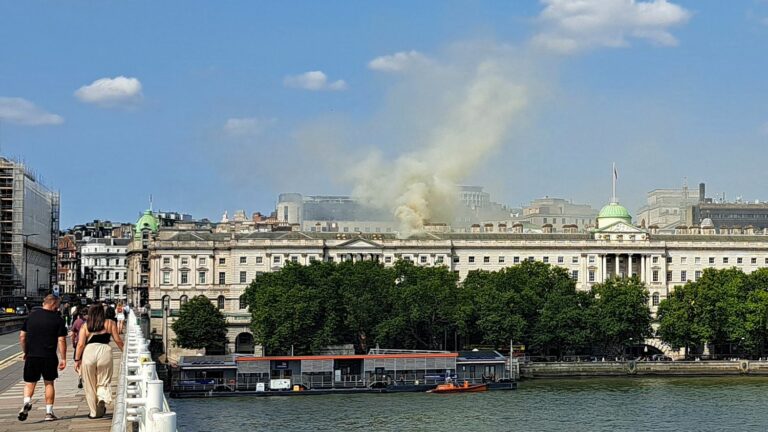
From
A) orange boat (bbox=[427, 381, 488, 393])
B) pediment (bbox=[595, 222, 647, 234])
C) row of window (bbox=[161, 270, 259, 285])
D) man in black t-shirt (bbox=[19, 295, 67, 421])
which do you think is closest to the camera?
man in black t-shirt (bbox=[19, 295, 67, 421])

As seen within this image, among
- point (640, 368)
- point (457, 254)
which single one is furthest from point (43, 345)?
point (457, 254)

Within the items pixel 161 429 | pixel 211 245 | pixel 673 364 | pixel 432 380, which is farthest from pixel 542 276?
pixel 161 429

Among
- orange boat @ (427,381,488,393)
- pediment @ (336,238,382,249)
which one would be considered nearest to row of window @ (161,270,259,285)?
pediment @ (336,238,382,249)

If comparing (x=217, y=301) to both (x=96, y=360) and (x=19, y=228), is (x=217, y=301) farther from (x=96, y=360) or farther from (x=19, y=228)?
(x=96, y=360)

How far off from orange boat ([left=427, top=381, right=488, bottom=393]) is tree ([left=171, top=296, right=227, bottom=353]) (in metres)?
34.0

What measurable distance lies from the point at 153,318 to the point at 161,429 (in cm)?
11801

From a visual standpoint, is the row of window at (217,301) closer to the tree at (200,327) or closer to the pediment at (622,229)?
the tree at (200,327)

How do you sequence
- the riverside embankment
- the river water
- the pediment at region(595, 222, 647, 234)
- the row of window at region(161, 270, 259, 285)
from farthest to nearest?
the pediment at region(595, 222, 647, 234), the row of window at region(161, 270, 259, 285), the riverside embankment, the river water

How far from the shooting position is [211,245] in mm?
143000

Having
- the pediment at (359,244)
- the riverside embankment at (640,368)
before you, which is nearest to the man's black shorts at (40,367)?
the riverside embankment at (640,368)

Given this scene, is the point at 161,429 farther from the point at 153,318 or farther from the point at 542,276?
the point at 153,318

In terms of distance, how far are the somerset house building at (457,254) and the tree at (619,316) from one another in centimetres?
2322

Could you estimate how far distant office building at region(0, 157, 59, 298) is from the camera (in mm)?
121938

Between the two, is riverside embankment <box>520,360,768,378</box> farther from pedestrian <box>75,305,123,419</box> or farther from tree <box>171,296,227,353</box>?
pedestrian <box>75,305,123,419</box>
